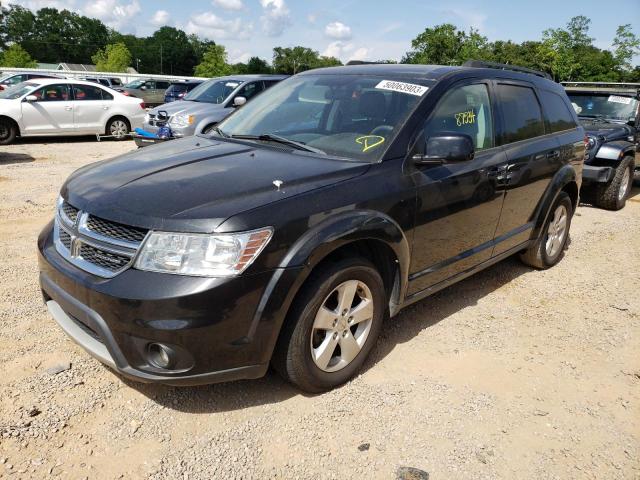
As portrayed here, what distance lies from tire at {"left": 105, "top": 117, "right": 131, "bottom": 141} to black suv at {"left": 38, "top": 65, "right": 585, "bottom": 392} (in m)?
10.5

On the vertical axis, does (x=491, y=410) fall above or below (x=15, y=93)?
below

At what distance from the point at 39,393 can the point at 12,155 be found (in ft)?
30.9

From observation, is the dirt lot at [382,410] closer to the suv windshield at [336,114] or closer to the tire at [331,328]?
the tire at [331,328]

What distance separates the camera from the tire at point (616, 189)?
311 inches

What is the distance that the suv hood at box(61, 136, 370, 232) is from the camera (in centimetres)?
238

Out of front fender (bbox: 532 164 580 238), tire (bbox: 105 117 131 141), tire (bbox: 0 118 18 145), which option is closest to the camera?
front fender (bbox: 532 164 580 238)

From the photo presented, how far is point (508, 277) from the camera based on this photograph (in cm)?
492

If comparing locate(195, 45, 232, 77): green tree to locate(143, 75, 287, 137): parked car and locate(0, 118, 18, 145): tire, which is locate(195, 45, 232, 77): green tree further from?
locate(143, 75, 287, 137): parked car

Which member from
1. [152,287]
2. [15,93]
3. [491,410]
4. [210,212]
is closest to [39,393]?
[152,287]

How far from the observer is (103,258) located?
248 centimetres

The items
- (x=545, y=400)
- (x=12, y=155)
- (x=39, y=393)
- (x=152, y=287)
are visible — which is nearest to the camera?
(x=152, y=287)

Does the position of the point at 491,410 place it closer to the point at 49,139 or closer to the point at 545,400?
the point at 545,400

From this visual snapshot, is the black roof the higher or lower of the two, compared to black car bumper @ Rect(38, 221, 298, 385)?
higher

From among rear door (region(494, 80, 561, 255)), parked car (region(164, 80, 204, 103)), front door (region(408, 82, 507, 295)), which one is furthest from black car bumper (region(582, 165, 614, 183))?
parked car (region(164, 80, 204, 103))
